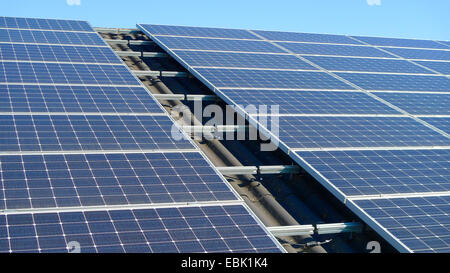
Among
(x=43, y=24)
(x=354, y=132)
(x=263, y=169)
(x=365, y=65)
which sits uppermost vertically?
(x=43, y=24)

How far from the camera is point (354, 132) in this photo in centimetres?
2170

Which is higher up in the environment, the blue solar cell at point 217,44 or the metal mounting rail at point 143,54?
the blue solar cell at point 217,44

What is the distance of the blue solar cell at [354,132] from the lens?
2038 centimetres

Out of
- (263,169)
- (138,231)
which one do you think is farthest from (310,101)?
(138,231)

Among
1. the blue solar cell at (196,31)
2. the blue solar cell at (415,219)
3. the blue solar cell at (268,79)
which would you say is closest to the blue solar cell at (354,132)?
the blue solar cell at (415,219)

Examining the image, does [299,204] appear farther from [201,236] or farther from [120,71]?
[120,71]

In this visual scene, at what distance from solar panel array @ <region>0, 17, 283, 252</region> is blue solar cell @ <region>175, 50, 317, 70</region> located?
6494 millimetres

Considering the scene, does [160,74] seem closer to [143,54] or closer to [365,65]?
[143,54]

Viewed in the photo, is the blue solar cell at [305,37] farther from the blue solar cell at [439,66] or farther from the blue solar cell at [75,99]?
the blue solar cell at [75,99]

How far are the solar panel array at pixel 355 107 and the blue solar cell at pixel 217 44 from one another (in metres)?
0.07

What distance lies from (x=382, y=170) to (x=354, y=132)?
11.3 feet

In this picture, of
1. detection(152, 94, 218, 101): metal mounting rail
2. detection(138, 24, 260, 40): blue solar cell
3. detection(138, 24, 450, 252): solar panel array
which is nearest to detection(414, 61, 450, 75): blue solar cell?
detection(138, 24, 450, 252): solar panel array
